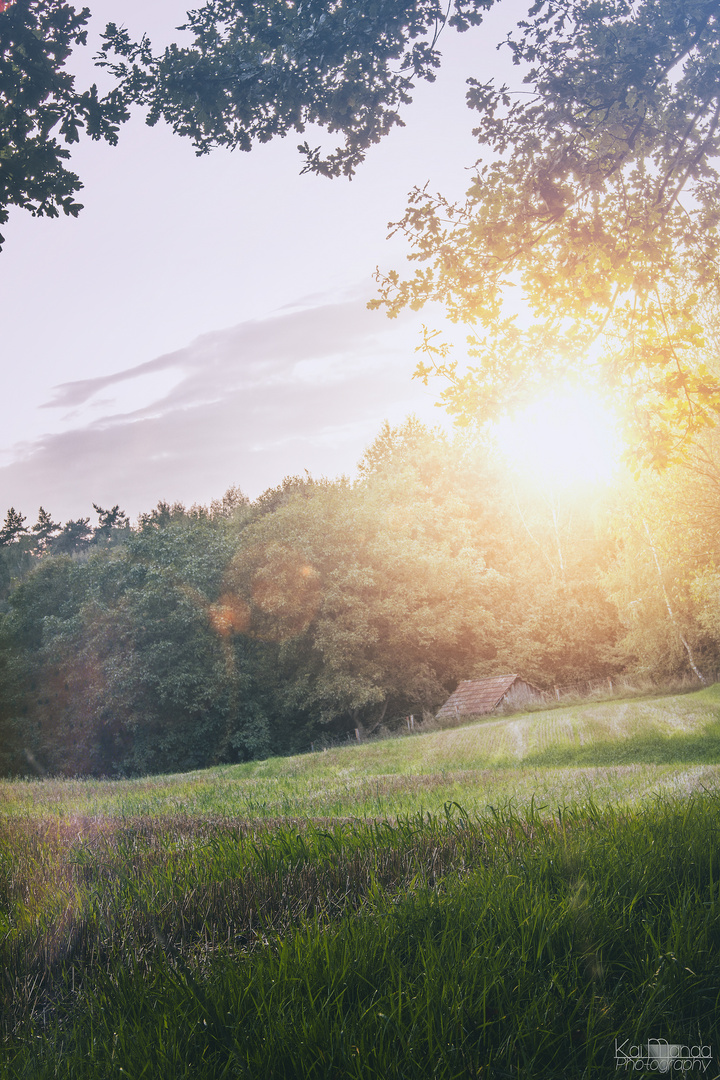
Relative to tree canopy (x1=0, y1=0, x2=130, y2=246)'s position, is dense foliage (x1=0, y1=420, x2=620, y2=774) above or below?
below

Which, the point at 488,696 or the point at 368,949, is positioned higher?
the point at 368,949

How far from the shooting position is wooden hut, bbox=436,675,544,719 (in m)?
32.6

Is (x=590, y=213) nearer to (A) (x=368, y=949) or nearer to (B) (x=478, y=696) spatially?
(A) (x=368, y=949)

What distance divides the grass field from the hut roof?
93.9 ft

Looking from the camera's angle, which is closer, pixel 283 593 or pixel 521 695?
pixel 521 695

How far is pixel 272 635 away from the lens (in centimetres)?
3769

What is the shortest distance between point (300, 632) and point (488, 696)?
1073 centimetres

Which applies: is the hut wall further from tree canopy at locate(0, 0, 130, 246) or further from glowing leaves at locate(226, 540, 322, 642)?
tree canopy at locate(0, 0, 130, 246)

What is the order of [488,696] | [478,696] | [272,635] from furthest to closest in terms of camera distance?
[272,635] → [478,696] → [488,696]

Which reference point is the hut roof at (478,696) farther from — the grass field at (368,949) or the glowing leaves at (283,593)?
the grass field at (368,949)

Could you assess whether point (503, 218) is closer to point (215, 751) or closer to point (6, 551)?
point (215, 751)

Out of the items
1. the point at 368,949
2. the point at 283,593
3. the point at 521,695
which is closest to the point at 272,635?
the point at 283,593

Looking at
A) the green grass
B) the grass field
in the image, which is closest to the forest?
the green grass

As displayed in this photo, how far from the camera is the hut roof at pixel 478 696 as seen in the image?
32.6 meters
